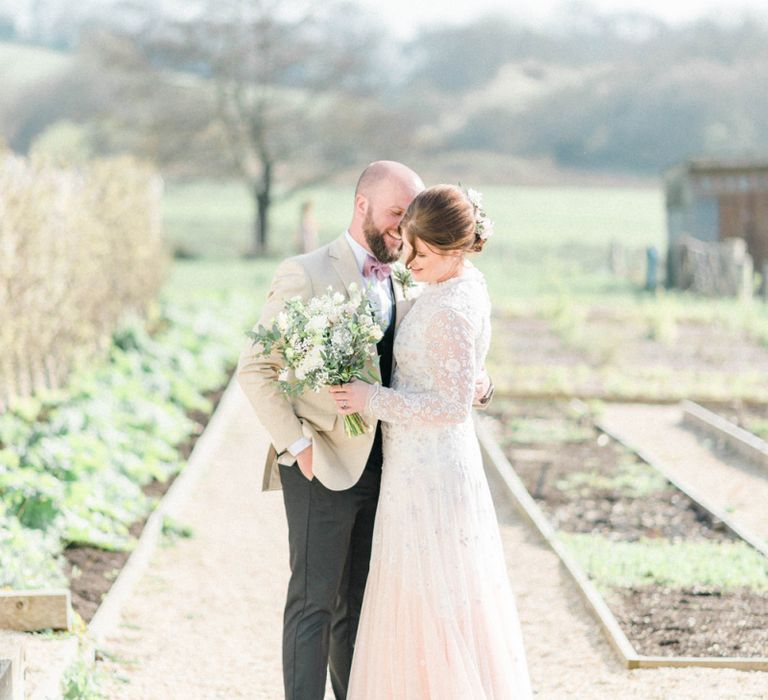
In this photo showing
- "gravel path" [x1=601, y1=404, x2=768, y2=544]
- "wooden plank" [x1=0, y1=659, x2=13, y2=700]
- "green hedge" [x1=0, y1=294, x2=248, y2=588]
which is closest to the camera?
"wooden plank" [x1=0, y1=659, x2=13, y2=700]

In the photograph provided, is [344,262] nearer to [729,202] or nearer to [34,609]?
[34,609]

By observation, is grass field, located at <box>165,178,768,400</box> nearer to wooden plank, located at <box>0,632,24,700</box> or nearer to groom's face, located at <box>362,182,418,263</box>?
groom's face, located at <box>362,182,418,263</box>

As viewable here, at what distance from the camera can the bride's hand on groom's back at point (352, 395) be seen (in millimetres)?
3873

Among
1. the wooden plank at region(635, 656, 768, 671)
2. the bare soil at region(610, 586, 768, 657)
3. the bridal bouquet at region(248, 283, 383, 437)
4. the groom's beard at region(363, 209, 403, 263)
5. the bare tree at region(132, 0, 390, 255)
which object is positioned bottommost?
the bare soil at region(610, 586, 768, 657)

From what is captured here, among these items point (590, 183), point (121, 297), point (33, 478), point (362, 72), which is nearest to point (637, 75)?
point (590, 183)

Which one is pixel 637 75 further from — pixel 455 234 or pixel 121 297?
pixel 455 234

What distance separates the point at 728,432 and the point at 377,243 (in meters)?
6.91

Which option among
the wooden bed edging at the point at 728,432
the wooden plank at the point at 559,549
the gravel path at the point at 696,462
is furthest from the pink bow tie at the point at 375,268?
the wooden bed edging at the point at 728,432

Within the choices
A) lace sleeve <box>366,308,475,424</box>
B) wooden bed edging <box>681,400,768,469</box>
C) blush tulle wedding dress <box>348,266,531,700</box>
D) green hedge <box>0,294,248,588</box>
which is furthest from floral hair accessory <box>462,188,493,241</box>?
wooden bed edging <box>681,400,768,469</box>

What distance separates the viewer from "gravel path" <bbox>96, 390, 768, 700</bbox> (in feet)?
16.5

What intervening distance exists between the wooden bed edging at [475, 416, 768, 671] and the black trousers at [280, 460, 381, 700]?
165 cm

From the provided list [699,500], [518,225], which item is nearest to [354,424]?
[699,500]

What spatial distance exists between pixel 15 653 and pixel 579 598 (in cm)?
324

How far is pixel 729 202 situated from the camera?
25.3m
